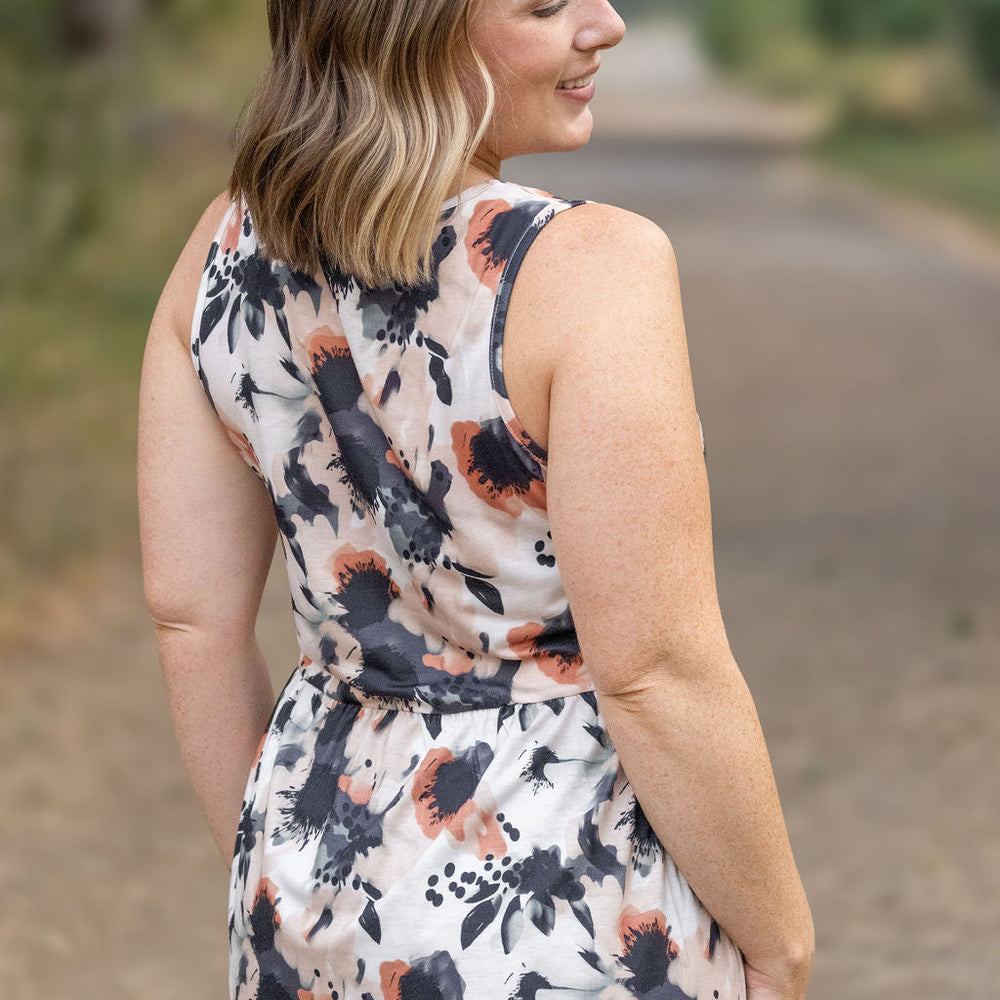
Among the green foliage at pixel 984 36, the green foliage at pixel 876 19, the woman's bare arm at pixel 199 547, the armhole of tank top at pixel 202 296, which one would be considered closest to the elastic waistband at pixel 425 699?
the woman's bare arm at pixel 199 547

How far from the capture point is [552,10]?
1.16 m

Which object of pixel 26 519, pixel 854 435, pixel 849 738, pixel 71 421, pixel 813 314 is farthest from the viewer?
pixel 813 314

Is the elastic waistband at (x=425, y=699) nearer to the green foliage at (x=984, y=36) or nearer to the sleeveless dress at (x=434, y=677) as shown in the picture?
the sleeveless dress at (x=434, y=677)

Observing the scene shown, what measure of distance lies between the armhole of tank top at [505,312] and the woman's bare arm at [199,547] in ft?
1.16

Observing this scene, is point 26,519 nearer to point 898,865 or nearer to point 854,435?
point 898,865

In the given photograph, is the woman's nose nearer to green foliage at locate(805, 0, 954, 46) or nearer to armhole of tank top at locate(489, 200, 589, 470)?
armhole of tank top at locate(489, 200, 589, 470)

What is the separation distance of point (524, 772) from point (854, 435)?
22.9ft

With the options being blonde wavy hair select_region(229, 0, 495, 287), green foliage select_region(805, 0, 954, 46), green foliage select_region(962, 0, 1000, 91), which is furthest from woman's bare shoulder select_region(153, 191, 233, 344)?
green foliage select_region(805, 0, 954, 46)

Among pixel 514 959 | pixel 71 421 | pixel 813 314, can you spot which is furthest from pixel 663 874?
pixel 813 314

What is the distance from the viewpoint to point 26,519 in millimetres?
5961

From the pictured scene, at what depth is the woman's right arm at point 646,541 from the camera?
1056 millimetres

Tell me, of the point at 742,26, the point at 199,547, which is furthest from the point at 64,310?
the point at 742,26

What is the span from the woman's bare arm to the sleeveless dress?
0.20 feet

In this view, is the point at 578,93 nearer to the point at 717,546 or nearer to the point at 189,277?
the point at 189,277
